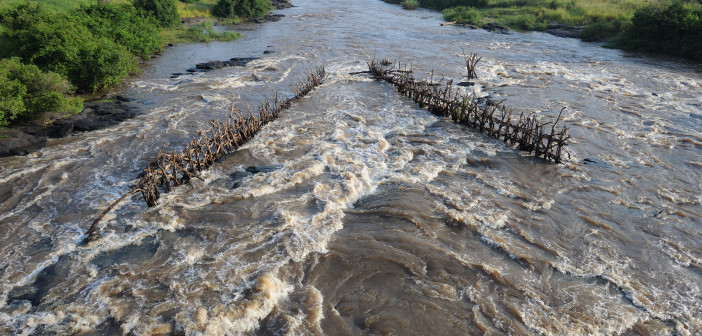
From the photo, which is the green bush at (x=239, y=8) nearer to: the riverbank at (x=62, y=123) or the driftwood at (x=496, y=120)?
the driftwood at (x=496, y=120)

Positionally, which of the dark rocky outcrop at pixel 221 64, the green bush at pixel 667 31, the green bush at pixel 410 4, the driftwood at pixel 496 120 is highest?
the green bush at pixel 410 4

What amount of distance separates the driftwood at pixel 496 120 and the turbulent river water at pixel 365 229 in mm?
438

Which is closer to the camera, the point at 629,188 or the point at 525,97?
the point at 629,188

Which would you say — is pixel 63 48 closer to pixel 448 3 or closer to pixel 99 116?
pixel 99 116

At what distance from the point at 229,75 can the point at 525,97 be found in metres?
15.4

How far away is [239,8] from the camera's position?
42219mm

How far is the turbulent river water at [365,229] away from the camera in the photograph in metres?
7.22

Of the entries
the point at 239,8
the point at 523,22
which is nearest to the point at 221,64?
the point at 239,8

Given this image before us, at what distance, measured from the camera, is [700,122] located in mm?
16344

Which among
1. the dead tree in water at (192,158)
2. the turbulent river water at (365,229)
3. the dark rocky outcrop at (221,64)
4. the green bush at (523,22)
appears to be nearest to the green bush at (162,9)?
the dark rocky outcrop at (221,64)

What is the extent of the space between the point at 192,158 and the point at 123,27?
15590 millimetres

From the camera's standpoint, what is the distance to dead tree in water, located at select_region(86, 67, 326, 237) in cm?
1008

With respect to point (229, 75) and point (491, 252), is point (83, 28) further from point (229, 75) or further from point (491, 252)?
point (491, 252)

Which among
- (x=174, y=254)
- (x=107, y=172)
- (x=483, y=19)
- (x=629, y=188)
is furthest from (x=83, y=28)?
(x=483, y=19)
